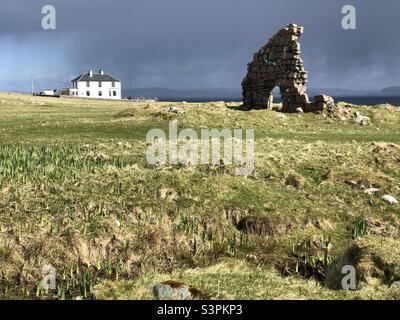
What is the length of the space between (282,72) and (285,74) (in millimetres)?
454

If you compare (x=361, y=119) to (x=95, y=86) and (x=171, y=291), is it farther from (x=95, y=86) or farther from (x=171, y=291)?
(x=95, y=86)

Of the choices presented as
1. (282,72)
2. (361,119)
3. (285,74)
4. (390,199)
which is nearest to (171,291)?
(390,199)

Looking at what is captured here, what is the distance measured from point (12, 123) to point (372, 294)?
115ft

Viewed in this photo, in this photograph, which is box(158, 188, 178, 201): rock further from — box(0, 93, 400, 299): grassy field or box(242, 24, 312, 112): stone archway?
box(242, 24, 312, 112): stone archway

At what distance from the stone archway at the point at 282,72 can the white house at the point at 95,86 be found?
107m

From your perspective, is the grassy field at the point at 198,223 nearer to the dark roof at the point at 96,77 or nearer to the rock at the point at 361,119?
the rock at the point at 361,119

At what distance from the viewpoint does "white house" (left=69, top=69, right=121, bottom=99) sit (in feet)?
506

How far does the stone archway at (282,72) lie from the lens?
48344 mm

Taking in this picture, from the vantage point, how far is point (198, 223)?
1831 centimetres

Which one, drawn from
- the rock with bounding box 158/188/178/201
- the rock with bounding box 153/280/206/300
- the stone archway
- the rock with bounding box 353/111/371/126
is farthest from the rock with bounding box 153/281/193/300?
the stone archway

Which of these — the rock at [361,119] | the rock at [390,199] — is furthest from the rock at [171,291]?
the rock at [361,119]

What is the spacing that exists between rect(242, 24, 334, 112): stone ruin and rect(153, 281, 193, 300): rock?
35874 mm

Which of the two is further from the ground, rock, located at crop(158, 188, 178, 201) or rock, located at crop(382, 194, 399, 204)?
rock, located at crop(158, 188, 178, 201)

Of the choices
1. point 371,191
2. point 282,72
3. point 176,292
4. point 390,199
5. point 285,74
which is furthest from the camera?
point 282,72
